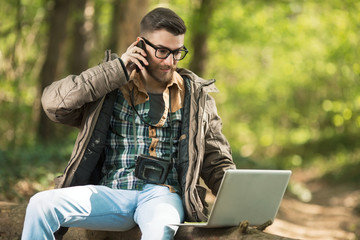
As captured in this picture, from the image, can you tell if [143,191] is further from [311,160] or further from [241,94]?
[241,94]

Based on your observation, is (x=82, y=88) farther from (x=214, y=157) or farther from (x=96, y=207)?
(x=214, y=157)

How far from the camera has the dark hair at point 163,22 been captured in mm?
4059

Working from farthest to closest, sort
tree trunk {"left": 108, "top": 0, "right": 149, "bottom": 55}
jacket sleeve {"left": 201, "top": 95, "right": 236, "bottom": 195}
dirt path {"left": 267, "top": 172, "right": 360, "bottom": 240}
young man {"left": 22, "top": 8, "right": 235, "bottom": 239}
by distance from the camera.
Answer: dirt path {"left": 267, "top": 172, "right": 360, "bottom": 240}, tree trunk {"left": 108, "top": 0, "right": 149, "bottom": 55}, jacket sleeve {"left": 201, "top": 95, "right": 236, "bottom": 195}, young man {"left": 22, "top": 8, "right": 235, "bottom": 239}

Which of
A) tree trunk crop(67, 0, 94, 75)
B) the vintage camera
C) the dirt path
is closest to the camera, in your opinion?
the vintage camera

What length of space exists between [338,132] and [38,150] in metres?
13.6

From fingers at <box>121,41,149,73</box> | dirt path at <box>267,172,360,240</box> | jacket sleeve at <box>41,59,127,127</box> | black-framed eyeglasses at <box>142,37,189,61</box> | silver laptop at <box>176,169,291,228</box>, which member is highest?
black-framed eyeglasses at <box>142,37,189,61</box>

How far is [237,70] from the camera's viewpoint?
27.5m

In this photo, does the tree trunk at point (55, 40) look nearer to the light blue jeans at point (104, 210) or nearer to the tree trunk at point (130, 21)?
the tree trunk at point (130, 21)

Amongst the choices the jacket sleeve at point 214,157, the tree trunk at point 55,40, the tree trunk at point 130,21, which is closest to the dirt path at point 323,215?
the tree trunk at point 130,21

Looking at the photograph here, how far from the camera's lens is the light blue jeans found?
3.46 m

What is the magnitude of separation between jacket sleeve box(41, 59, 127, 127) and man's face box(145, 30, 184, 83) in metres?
0.31

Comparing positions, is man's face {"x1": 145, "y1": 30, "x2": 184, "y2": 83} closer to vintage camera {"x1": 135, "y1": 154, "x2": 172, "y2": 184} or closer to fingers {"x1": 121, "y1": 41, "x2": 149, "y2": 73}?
fingers {"x1": 121, "y1": 41, "x2": 149, "y2": 73}

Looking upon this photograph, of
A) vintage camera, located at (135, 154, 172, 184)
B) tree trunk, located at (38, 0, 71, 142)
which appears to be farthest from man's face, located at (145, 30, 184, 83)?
tree trunk, located at (38, 0, 71, 142)

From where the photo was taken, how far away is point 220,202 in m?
3.42
